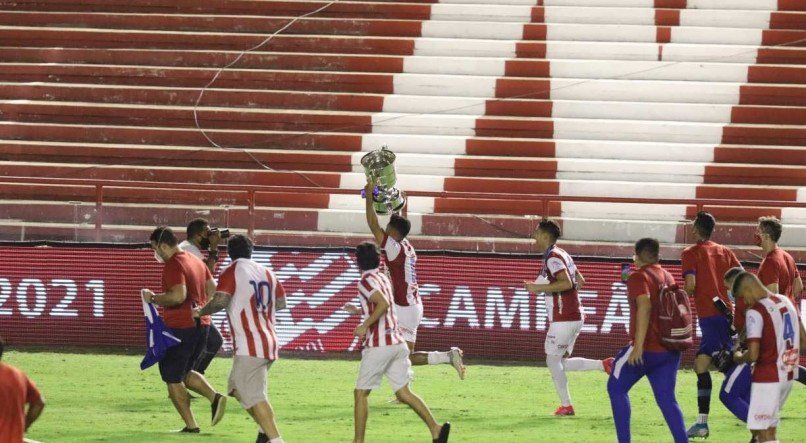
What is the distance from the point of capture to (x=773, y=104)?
22.5 meters

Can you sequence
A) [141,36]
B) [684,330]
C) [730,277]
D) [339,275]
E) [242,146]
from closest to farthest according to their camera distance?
[684,330], [730,277], [339,275], [242,146], [141,36]

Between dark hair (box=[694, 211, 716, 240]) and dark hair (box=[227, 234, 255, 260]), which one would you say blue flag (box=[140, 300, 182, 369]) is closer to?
dark hair (box=[227, 234, 255, 260])

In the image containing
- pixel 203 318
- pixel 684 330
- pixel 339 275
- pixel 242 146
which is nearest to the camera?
pixel 684 330

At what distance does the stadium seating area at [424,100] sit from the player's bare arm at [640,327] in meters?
9.12

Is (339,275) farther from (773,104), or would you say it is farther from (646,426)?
(773,104)

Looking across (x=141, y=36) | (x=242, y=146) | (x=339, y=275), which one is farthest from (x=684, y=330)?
(x=141, y=36)

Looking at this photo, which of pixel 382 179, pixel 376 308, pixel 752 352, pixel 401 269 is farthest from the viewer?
pixel 382 179

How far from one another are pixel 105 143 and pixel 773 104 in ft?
34.1

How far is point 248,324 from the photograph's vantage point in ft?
33.7

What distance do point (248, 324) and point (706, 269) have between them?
14.3ft

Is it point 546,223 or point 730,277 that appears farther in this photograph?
point 546,223

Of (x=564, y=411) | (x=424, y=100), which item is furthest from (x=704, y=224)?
(x=424, y=100)

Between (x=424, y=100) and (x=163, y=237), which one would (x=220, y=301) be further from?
(x=424, y=100)

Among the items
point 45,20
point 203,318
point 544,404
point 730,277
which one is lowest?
point 544,404
